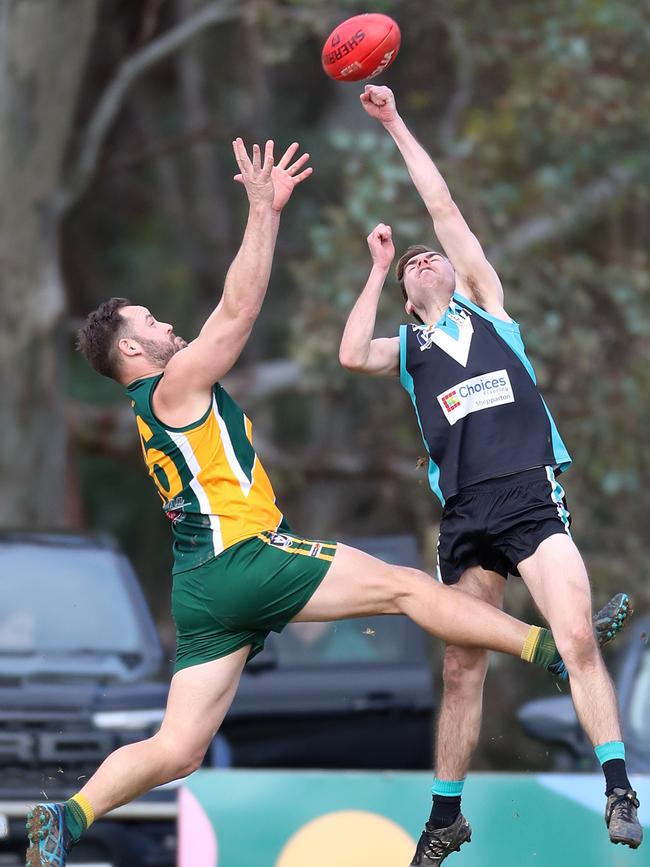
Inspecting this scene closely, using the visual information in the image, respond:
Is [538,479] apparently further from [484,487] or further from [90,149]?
[90,149]

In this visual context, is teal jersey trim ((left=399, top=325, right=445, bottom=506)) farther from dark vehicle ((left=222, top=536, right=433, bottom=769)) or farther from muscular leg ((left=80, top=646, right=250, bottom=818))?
dark vehicle ((left=222, top=536, right=433, bottom=769))

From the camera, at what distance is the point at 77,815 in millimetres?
5844

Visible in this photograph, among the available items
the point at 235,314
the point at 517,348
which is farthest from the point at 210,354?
the point at 517,348

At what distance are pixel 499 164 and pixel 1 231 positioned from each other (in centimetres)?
516

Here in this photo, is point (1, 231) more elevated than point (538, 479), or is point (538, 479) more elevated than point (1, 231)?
point (1, 231)

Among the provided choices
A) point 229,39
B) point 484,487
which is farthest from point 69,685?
point 229,39

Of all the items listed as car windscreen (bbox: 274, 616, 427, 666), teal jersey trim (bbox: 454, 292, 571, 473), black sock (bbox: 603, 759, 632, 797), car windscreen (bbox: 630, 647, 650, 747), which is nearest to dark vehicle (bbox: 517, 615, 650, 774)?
car windscreen (bbox: 630, 647, 650, 747)

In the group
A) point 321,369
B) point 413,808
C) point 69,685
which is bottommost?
point 413,808

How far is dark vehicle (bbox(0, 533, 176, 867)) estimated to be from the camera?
768cm

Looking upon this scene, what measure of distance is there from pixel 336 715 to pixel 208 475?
324 cm

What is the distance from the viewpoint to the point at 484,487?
240 inches

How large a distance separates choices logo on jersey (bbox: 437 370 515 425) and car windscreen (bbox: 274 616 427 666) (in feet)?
10.0

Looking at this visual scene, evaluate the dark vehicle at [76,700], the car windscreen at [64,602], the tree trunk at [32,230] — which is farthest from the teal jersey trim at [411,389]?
the tree trunk at [32,230]

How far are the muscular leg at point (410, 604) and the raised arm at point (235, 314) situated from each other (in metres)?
0.88
